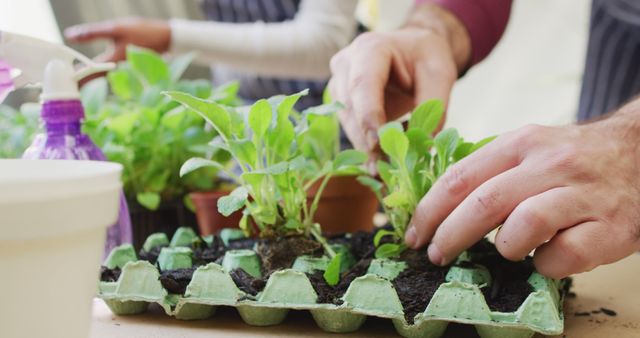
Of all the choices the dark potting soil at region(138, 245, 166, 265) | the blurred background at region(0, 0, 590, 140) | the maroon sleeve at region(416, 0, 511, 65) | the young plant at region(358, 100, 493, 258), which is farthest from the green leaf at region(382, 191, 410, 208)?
the blurred background at region(0, 0, 590, 140)

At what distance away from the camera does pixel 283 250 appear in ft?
1.89

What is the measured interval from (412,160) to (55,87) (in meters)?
0.33

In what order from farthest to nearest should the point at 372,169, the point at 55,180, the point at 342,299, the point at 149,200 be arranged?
the point at 149,200, the point at 372,169, the point at 342,299, the point at 55,180

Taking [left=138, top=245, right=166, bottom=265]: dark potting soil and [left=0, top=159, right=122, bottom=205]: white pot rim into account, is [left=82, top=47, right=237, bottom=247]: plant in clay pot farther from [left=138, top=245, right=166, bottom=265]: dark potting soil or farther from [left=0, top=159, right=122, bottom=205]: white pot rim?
[left=0, top=159, right=122, bottom=205]: white pot rim

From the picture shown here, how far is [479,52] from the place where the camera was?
103cm

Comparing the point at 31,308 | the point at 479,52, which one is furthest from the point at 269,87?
the point at 31,308

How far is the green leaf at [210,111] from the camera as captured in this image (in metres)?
0.52

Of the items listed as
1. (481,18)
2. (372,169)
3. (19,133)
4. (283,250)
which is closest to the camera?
(283,250)

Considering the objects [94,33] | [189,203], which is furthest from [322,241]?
[94,33]

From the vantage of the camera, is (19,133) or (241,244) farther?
(19,133)

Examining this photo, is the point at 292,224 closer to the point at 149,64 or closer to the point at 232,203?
the point at 232,203

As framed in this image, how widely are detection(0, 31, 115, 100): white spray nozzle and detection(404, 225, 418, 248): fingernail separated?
317 millimetres

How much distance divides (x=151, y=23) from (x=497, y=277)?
117cm

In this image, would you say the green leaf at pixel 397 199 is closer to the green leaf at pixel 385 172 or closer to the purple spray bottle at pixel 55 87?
the green leaf at pixel 385 172
